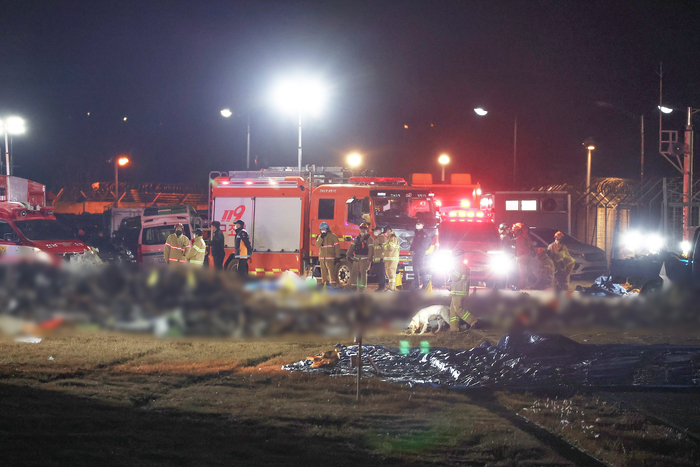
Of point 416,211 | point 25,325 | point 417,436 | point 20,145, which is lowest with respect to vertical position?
point 417,436

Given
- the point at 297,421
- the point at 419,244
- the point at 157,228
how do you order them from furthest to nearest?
the point at 157,228
the point at 419,244
the point at 297,421

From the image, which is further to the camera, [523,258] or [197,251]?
[523,258]

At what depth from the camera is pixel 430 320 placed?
435 inches

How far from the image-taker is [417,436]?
580 cm

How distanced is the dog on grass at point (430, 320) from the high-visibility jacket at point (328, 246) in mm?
5311

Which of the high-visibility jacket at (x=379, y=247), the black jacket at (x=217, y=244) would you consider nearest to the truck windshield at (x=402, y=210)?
the high-visibility jacket at (x=379, y=247)

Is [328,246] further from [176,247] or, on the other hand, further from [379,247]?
[176,247]

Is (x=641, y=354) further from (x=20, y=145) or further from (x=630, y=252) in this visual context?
(x=20, y=145)

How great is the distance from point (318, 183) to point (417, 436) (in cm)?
1257

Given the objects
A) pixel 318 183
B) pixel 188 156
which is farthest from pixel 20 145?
pixel 318 183

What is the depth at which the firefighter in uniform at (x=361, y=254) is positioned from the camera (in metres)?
15.4

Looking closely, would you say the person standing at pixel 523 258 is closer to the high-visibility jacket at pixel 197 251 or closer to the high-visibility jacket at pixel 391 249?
the high-visibility jacket at pixel 391 249

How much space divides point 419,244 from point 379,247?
1237mm

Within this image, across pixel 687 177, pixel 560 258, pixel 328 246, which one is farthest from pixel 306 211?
pixel 687 177
